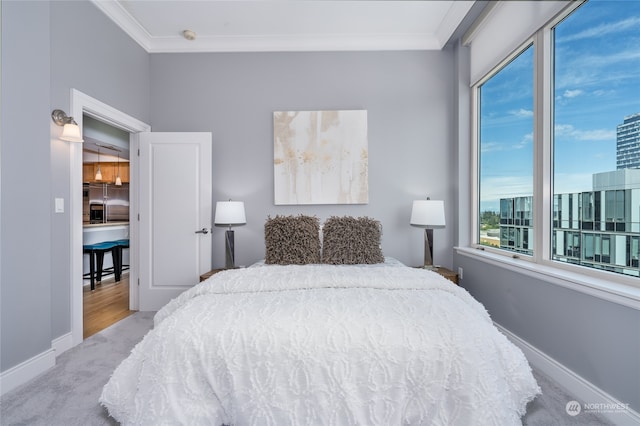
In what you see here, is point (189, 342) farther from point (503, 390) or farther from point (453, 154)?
point (453, 154)

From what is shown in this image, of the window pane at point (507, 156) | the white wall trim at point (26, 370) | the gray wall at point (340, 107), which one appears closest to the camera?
the white wall trim at point (26, 370)

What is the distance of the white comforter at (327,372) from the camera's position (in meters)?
1.12

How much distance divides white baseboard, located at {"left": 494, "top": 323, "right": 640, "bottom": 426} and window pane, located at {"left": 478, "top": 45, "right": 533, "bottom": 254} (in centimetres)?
73

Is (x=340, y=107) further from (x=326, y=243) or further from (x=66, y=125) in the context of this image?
(x=66, y=125)

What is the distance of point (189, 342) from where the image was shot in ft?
3.89

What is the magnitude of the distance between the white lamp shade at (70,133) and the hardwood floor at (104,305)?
1.63 m

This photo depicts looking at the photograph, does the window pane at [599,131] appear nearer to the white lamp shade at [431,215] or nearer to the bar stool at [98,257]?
the white lamp shade at [431,215]

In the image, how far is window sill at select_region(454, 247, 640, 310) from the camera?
1343 millimetres

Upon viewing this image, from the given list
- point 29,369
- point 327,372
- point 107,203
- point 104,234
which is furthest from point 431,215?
point 107,203

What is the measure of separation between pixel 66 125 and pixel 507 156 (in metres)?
3.47

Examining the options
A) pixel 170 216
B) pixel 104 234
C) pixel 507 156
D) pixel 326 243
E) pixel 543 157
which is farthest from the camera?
pixel 104 234

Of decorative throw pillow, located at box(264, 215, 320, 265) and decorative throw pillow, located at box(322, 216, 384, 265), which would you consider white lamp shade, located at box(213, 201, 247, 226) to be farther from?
decorative throw pillow, located at box(322, 216, 384, 265)

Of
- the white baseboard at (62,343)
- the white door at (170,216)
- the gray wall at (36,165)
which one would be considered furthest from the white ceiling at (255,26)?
the white baseboard at (62,343)

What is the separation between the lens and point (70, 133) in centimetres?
200
